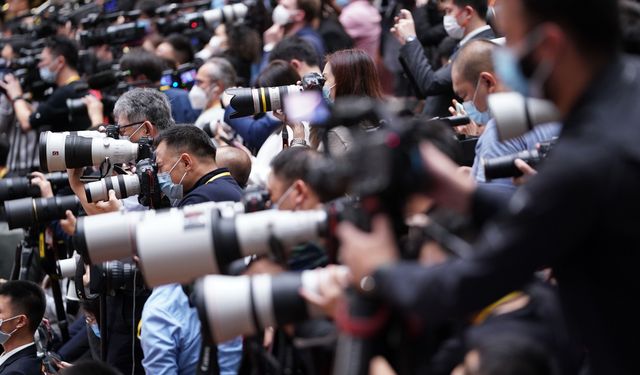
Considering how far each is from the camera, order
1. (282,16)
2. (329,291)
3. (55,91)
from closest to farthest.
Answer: (329,291)
(282,16)
(55,91)

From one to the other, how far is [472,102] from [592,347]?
2468mm

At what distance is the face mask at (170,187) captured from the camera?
14.6 ft

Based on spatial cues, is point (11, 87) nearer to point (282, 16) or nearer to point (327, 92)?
point (282, 16)

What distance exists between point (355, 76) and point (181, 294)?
4.46 ft

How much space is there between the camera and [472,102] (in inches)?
177

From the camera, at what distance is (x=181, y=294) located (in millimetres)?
4113

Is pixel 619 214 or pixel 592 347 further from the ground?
pixel 619 214

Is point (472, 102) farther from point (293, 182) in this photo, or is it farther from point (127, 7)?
point (127, 7)

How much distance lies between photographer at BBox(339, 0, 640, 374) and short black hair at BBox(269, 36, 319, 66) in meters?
4.11

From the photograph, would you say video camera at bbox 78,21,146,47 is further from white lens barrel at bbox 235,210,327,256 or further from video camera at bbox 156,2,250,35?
white lens barrel at bbox 235,210,327,256

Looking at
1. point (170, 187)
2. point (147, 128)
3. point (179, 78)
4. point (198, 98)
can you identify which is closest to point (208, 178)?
point (170, 187)

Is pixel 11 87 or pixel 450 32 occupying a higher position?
pixel 450 32

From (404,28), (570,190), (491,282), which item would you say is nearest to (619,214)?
(570,190)

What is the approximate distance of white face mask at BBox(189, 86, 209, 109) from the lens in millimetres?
6895
